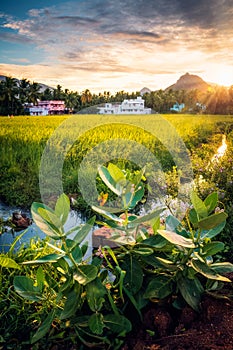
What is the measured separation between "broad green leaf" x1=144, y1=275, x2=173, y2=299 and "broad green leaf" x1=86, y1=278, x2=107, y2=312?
14 centimetres

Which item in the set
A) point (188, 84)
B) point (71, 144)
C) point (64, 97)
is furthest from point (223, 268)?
point (188, 84)

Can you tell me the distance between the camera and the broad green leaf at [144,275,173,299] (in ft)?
3.46

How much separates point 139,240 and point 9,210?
2.47 m

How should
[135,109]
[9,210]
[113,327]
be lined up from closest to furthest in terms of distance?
1. [113,327]
2. [9,210]
3. [135,109]

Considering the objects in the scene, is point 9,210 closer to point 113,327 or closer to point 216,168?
point 216,168

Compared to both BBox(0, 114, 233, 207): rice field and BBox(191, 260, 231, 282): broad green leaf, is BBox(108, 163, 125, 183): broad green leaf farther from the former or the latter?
BBox(0, 114, 233, 207): rice field

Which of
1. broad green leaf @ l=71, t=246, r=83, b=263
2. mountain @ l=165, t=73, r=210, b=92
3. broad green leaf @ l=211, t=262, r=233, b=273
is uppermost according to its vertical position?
mountain @ l=165, t=73, r=210, b=92

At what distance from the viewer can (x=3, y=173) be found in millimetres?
4391

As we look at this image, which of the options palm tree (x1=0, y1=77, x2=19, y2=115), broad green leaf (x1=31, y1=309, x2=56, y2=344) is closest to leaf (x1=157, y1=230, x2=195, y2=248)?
broad green leaf (x1=31, y1=309, x2=56, y2=344)

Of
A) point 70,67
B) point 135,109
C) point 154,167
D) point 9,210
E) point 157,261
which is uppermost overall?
point 70,67

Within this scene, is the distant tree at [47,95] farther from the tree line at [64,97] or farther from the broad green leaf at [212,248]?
the broad green leaf at [212,248]

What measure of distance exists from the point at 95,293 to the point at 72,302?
63mm

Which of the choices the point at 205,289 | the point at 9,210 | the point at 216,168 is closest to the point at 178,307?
the point at 205,289

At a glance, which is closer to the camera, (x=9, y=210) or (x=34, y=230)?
(x=34, y=230)
